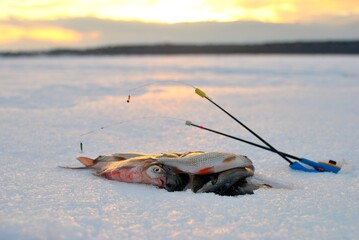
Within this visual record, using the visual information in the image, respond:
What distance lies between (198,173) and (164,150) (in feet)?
6.37

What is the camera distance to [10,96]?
11.4 meters

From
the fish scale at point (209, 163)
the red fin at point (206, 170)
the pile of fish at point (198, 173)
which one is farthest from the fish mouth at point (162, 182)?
the red fin at point (206, 170)

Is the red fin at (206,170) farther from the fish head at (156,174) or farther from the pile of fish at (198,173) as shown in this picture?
the fish head at (156,174)

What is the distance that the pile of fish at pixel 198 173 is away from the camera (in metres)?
4.02

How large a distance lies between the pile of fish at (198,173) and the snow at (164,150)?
0.11 meters

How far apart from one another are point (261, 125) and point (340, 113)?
207cm

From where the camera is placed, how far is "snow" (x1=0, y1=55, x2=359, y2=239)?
10.8ft

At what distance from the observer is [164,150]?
600 centimetres

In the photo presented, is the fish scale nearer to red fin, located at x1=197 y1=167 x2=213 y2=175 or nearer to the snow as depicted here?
red fin, located at x1=197 y1=167 x2=213 y2=175

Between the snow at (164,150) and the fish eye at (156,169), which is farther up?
the fish eye at (156,169)

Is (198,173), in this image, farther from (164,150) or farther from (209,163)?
(164,150)

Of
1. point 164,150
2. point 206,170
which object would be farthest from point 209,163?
point 164,150

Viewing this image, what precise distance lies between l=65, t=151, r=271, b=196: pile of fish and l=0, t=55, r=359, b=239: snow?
0.11m

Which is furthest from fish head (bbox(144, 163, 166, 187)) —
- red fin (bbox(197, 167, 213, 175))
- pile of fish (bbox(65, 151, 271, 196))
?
red fin (bbox(197, 167, 213, 175))
